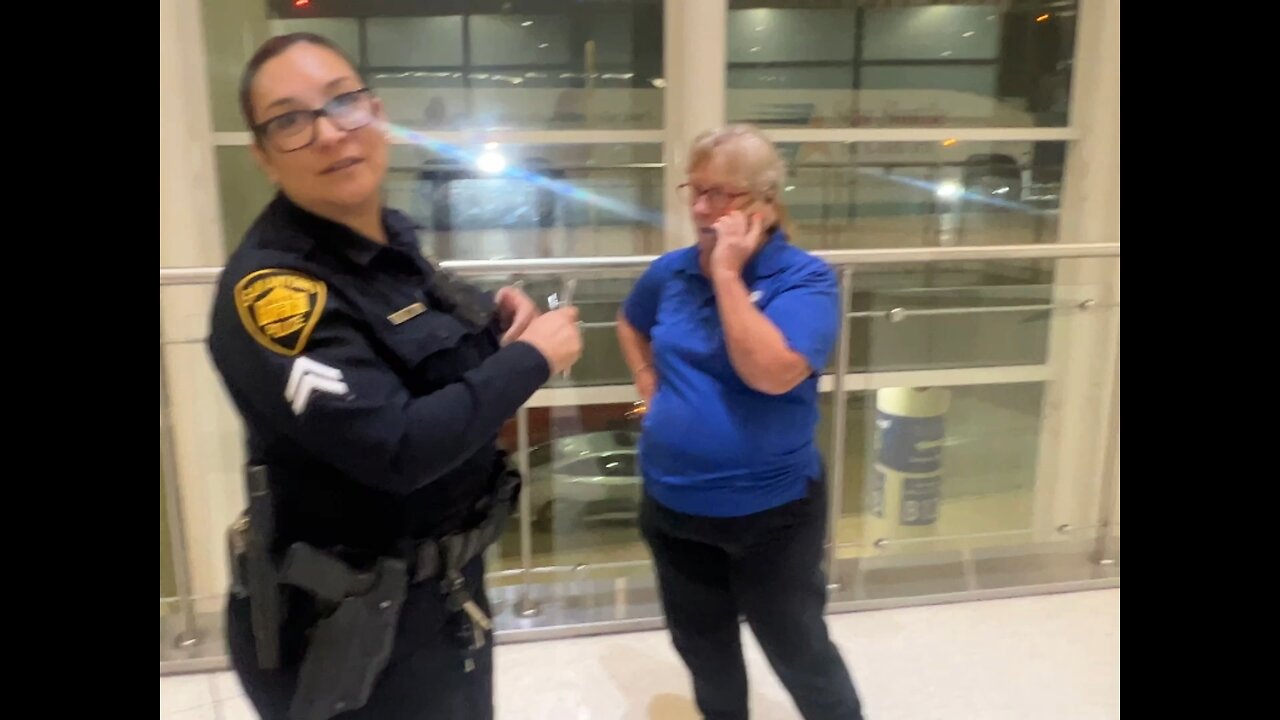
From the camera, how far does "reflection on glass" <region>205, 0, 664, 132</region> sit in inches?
108

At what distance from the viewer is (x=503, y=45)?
9.28ft

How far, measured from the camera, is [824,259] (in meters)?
1.70

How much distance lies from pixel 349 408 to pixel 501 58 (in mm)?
2321

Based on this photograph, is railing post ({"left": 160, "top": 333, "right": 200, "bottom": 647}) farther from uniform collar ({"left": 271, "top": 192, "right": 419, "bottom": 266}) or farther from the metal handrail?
uniform collar ({"left": 271, "top": 192, "right": 419, "bottom": 266})

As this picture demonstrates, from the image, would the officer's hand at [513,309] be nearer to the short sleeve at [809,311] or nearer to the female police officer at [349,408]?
the female police officer at [349,408]

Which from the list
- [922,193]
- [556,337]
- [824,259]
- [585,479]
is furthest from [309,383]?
[922,193]

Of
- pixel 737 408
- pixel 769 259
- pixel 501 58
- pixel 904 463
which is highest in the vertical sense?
pixel 501 58

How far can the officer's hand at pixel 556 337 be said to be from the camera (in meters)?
0.92

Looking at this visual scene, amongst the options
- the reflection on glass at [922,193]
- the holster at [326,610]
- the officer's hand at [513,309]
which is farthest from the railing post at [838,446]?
the holster at [326,610]

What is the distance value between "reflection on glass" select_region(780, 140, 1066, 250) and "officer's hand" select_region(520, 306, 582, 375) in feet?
6.97

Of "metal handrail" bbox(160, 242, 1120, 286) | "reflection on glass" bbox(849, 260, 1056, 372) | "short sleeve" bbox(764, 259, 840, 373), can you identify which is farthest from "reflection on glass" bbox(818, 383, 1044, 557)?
"short sleeve" bbox(764, 259, 840, 373)

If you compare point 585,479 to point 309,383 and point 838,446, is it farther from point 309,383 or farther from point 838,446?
point 309,383

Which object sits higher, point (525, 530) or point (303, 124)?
point (303, 124)
